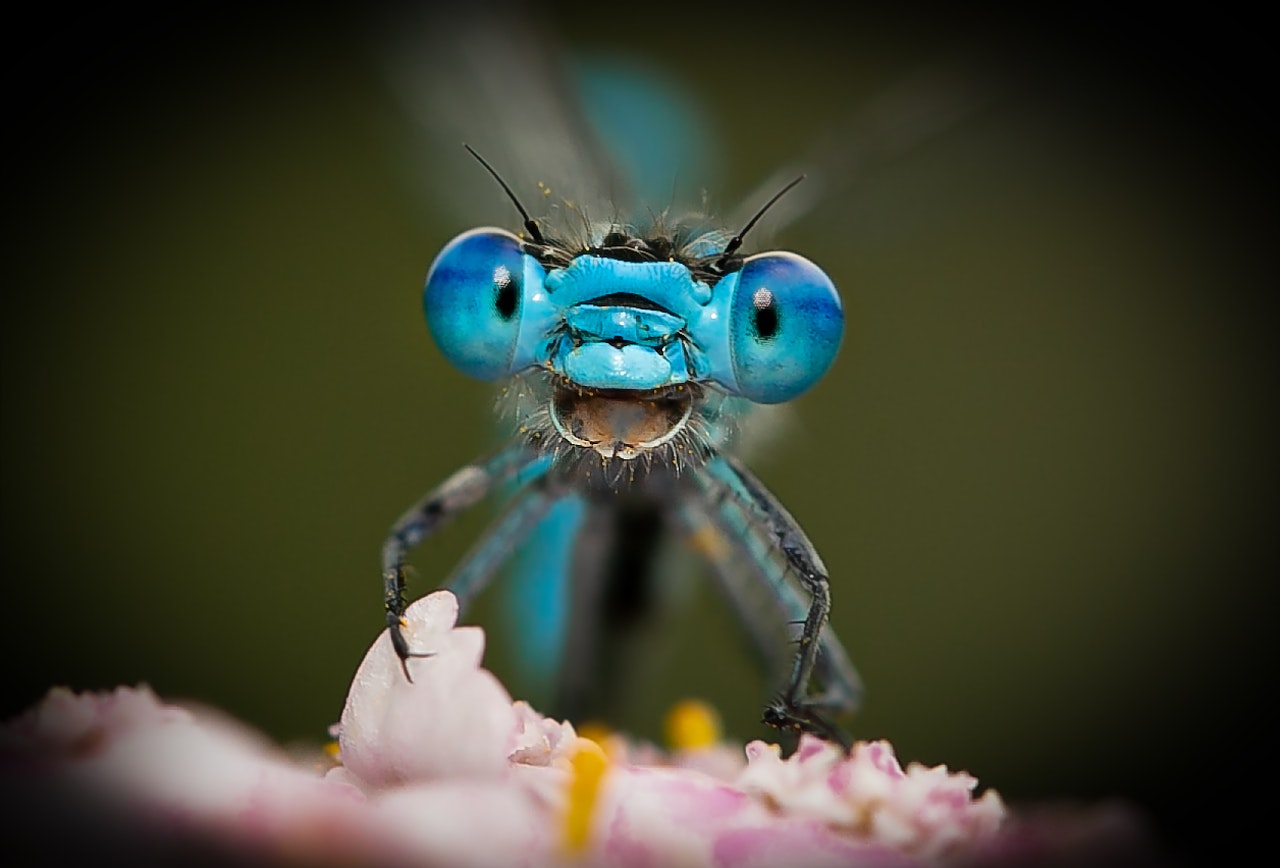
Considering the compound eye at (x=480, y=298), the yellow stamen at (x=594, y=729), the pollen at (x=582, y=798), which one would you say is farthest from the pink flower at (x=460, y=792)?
the yellow stamen at (x=594, y=729)

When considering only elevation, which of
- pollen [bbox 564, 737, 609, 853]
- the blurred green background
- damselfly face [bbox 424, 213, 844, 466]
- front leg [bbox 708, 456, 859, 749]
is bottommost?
pollen [bbox 564, 737, 609, 853]

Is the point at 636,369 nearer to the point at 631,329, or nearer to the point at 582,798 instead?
the point at 631,329

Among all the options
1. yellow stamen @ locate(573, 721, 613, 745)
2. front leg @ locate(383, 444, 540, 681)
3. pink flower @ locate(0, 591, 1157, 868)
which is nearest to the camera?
pink flower @ locate(0, 591, 1157, 868)

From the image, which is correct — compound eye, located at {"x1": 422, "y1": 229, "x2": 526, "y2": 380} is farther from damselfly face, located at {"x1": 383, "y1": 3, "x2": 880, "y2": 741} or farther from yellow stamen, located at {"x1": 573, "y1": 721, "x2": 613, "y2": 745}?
yellow stamen, located at {"x1": 573, "y1": 721, "x2": 613, "y2": 745}

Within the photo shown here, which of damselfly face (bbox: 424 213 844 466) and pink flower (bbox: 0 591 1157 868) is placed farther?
damselfly face (bbox: 424 213 844 466)

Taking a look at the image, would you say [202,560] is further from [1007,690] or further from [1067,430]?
[1067,430]

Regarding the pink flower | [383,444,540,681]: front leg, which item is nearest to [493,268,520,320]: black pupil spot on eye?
[383,444,540,681]: front leg

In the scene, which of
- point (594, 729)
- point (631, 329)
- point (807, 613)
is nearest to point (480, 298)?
point (631, 329)
